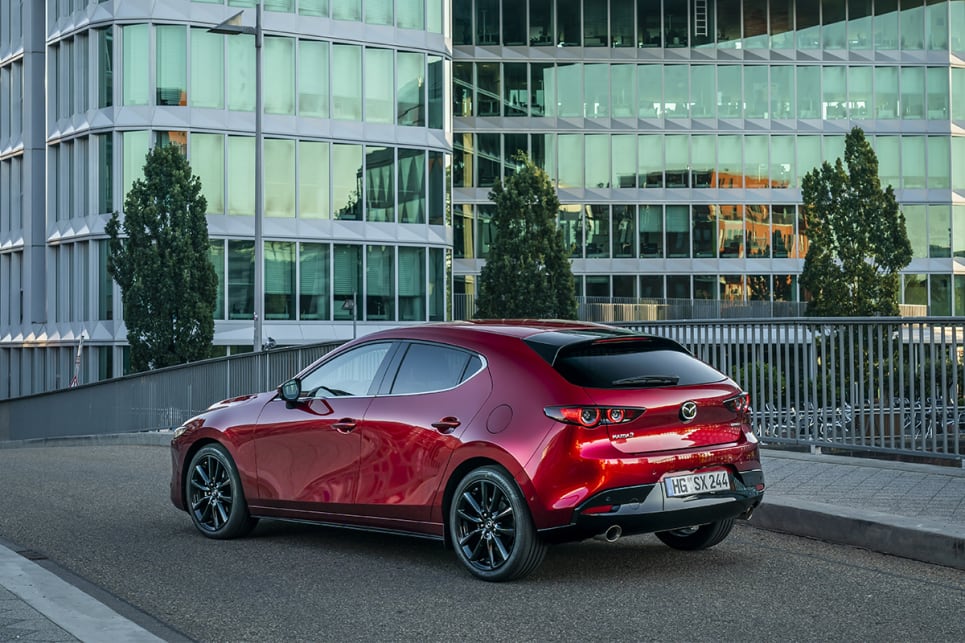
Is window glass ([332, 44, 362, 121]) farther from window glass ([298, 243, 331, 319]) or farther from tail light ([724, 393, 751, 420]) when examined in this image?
tail light ([724, 393, 751, 420])

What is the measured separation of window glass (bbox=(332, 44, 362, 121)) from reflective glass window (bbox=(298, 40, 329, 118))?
30 centimetres

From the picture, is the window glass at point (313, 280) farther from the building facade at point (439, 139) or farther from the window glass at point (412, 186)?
the window glass at point (412, 186)

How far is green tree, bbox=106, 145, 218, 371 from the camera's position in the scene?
3566cm

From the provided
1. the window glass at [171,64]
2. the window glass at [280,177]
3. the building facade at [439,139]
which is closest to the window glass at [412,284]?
the building facade at [439,139]

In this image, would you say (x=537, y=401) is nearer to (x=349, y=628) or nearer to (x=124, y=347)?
(x=349, y=628)

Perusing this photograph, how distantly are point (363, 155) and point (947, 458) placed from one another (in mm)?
33622

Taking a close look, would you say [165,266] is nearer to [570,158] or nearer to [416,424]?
[570,158]

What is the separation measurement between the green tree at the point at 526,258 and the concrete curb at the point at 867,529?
32706 millimetres

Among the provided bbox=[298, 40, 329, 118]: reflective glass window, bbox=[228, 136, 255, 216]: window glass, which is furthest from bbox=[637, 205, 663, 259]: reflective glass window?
bbox=[228, 136, 255, 216]: window glass

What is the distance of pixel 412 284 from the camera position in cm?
4403

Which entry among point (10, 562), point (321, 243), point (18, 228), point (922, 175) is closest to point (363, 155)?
point (321, 243)

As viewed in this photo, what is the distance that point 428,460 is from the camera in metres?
7.95

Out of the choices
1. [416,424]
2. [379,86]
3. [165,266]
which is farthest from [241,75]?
[416,424]

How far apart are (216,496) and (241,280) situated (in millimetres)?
32650
